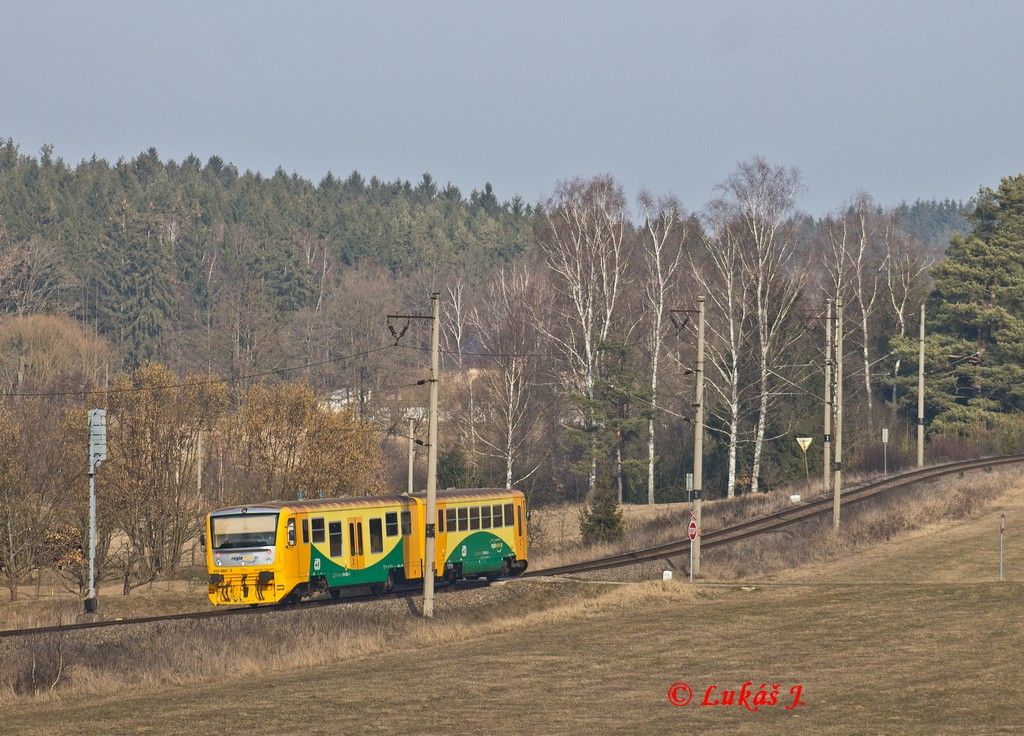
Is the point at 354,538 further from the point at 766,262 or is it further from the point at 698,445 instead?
the point at 766,262

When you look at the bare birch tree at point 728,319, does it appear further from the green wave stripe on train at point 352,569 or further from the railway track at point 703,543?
the green wave stripe on train at point 352,569

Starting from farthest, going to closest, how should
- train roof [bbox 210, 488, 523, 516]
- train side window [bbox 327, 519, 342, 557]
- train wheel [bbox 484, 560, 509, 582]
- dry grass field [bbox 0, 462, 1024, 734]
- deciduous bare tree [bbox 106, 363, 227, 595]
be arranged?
deciduous bare tree [bbox 106, 363, 227, 595]
train wheel [bbox 484, 560, 509, 582]
train side window [bbox 327, 519, 342, 557]
train roof [bbox 210, 488, 523, 516]
dry grass field [bbox 0, 462, 1024, 734]

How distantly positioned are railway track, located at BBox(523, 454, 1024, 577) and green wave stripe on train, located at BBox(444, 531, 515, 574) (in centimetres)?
160

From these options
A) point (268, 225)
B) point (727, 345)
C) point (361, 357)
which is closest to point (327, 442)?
point (727, 345)

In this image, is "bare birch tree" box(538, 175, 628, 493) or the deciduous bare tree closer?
the deciduous bare tree

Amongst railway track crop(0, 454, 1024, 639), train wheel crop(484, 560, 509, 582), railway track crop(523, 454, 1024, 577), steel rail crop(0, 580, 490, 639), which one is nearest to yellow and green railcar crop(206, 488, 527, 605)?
train wheel crop(484, 560, 509, 582)

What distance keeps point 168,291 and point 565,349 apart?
71.9 metres

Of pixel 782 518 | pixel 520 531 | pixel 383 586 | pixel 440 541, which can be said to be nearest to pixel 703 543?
pixel 782 518

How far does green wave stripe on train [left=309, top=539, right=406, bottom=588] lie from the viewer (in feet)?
133

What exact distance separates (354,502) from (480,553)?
6.24 m

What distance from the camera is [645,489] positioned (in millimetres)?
90875

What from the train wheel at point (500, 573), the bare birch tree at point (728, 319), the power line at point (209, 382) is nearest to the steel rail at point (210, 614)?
the train wheel at point (500, 573)

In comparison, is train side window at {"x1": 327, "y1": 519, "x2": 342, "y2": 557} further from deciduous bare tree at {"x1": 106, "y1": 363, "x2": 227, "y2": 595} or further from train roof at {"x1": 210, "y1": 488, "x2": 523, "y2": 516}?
deciduous bare tree at {"x1": 106, "y1": 363, "x2": 227, "y2": 595}

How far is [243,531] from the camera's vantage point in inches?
1563
